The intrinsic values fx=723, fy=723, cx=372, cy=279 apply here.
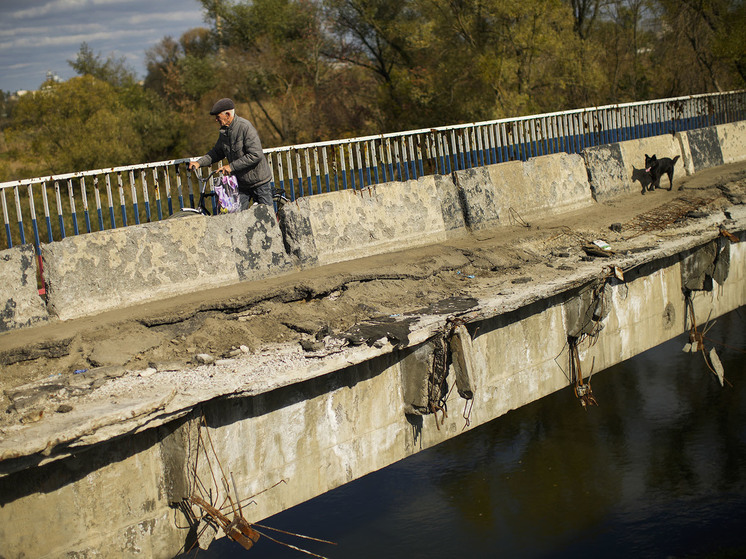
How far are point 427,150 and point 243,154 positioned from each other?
426cm

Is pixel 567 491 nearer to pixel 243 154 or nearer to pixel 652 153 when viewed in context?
pixel 243 154

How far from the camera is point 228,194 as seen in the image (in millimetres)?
7773

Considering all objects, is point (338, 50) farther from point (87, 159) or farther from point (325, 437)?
point (325, 437)

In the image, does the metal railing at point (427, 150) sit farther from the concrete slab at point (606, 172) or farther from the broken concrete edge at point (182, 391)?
the broken concrete edge at point (182, 391)

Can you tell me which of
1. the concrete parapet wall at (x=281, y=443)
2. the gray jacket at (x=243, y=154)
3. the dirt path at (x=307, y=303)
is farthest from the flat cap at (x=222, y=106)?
the concrete parapet wall at (x=281, y=443)

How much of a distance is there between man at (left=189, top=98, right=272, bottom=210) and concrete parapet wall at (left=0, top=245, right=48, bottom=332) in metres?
2.24

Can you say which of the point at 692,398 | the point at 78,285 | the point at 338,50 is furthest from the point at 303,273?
the point at 338,50

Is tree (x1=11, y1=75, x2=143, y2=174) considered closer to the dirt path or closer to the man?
the man

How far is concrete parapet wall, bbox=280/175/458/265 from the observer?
25.4 feet

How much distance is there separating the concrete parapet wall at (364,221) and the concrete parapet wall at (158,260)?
0.32m

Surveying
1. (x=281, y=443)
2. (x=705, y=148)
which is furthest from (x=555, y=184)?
(x=281, y=443)

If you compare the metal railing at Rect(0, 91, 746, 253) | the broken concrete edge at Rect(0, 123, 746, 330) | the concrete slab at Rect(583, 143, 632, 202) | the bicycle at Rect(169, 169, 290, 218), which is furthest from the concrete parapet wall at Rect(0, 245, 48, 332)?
the concrete slab at Rect(583, 143, 632, 202)

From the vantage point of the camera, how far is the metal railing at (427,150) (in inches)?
375

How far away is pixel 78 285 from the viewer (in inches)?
239
